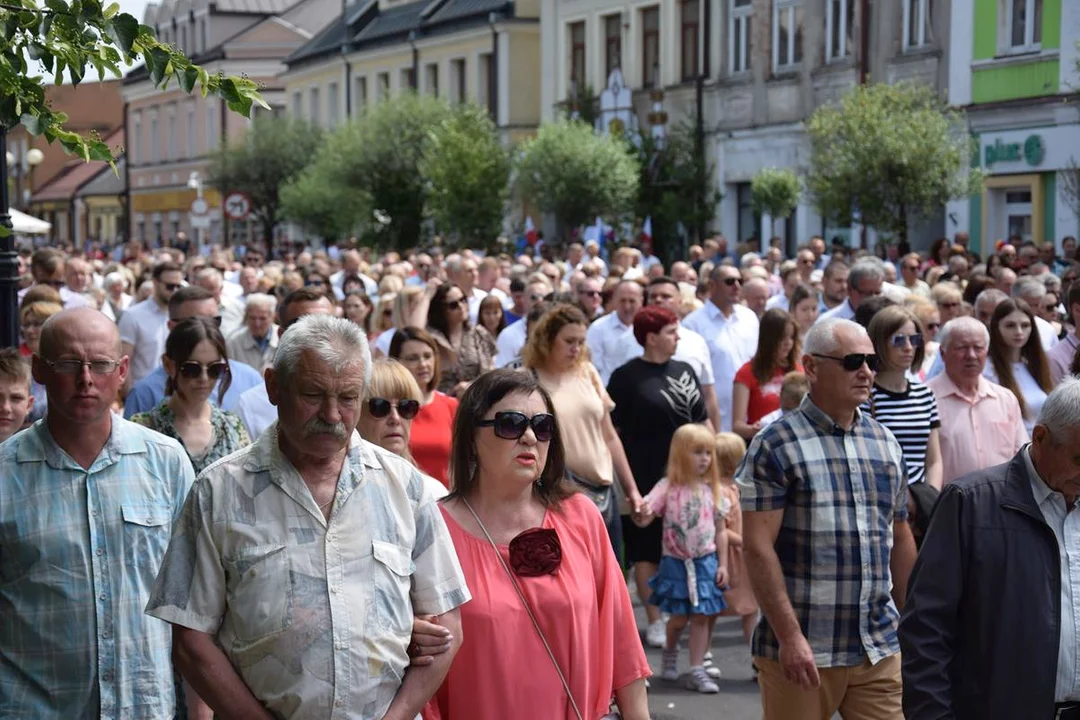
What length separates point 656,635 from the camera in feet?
31.8

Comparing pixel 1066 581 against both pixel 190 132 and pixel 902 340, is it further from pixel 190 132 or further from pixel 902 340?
pixel 190 132

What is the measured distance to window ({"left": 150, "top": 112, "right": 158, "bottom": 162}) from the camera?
7731cm

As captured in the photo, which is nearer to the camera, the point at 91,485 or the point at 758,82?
the point at 91,485

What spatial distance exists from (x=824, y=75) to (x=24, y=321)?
82.2 feet

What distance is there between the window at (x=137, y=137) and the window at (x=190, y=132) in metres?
→ 6.97

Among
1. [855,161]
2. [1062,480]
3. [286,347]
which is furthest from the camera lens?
[855,161]

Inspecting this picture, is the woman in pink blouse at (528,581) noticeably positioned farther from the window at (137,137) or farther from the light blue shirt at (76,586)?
the window at (137,137)

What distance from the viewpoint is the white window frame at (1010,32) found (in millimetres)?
27812

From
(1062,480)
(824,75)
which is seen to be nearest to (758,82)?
(824,75)


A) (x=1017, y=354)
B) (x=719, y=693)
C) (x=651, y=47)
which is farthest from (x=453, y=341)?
(x=651, y=47)

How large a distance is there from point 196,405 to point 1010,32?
79.6 ft

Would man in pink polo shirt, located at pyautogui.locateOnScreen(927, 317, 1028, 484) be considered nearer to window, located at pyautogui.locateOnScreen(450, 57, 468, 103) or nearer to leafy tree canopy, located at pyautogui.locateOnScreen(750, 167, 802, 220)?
leafy tree canopy, located at pyautogui.locateOnScreen(750, 167, 802, 220)

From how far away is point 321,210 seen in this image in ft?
144

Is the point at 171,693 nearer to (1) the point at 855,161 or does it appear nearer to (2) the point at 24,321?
(2) the point at 24,321
